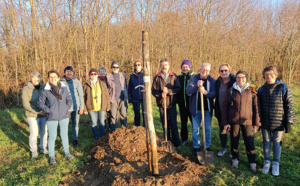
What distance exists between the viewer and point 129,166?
11.9 feet

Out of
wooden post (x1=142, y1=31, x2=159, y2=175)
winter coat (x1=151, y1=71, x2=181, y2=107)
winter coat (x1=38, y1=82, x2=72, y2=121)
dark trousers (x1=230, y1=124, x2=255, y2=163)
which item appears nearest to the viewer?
wooden post (x1=142, y1=31, x2=159, y2=175)

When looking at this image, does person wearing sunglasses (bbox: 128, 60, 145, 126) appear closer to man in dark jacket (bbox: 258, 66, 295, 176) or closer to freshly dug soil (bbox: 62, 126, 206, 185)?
freshly dug soil (bbox: 62, 126, 206, 185)

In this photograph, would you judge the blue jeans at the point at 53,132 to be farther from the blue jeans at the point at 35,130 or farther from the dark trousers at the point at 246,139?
the dark trousers at the point at 246,139

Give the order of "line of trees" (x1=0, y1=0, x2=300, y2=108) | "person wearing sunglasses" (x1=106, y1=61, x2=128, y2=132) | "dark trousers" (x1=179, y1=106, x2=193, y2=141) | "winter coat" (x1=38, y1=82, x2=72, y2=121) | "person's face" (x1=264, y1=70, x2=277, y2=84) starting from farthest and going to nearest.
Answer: "line of trees" (x1=0, y1=0, x2=300, y2=108), "person wearing sunglasses" (x1=106, y1=61, x2=128, y2=132), "dark trousers" (x1=179, y1=106, x2=193, y2=141), "winter coat" (x1=38, y1=82, x2=72, y2=121), "person's face" (x1=264, y1=70, x2=277, y2=84)

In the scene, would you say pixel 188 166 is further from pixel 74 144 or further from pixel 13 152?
pixel 13 152

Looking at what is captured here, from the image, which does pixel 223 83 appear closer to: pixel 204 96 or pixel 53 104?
pixel 204 96

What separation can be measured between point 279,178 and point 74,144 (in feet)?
16.0

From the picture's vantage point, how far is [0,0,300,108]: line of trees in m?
9.11

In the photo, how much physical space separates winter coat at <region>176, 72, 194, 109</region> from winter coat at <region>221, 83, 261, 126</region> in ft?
3.95

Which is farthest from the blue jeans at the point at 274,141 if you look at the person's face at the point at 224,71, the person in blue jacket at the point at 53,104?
the person in blue jacket at the point at 53,104

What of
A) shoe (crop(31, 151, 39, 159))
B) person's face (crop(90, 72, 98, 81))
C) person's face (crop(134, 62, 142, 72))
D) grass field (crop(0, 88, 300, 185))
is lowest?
grass field (crop(0, 88, 300, 185))

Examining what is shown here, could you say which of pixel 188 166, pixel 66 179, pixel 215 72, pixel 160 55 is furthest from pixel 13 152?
pixel 215 72

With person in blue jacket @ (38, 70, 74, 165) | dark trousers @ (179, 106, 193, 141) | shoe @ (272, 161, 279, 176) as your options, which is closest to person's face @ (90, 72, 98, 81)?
person in blue jacket @ (38, 70, 74, 165)

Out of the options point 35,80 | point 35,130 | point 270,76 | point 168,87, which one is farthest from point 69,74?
point 270,76
